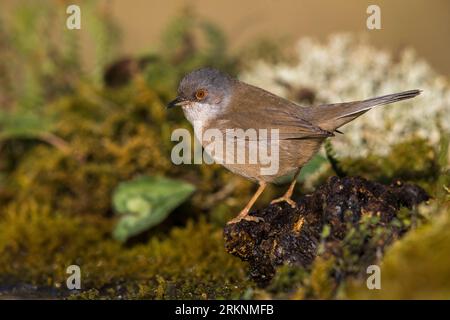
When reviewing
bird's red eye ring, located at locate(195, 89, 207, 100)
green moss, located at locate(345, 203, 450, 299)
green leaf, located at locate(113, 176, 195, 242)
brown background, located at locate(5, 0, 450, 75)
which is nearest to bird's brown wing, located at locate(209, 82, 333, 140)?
bird's red eye ring, located at locate(195, 89, 207, 100)

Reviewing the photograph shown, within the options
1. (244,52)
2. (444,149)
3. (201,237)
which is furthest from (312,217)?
(244,52)

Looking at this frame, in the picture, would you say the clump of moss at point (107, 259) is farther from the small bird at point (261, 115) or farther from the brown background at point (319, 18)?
the brown background at point (319, 18)

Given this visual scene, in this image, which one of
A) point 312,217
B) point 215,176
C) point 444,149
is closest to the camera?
point 312,217

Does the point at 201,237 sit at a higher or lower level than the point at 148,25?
lower

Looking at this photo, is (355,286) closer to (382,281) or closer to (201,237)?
(382,281)

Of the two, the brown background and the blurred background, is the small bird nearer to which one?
the blurred background

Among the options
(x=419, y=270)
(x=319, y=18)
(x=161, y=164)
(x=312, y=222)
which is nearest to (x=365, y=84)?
(x=161, y=164)

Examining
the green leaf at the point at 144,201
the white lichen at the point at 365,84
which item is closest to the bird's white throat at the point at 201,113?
the green leaf at the point at 144,201
